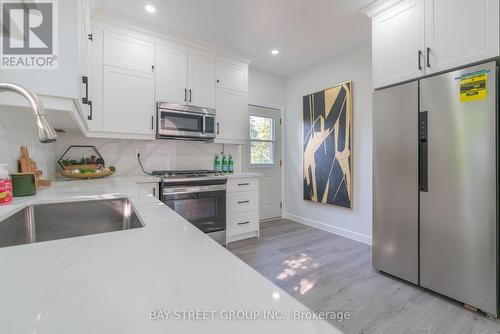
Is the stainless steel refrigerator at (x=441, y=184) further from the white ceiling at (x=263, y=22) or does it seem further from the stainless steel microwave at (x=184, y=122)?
the stainless steel microwave at (x=184, y=122)

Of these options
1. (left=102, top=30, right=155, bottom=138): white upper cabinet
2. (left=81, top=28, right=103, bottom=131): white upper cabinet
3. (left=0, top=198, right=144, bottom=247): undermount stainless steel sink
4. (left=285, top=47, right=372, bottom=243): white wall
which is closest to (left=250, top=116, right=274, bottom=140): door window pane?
(left=285, top=47, right=372, bottom=243): white wall

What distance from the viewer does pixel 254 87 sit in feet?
12.8

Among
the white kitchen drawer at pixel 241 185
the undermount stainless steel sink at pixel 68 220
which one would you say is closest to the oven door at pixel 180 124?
the white kitchen drawer at pixel 241 185

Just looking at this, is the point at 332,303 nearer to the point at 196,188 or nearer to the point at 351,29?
the point at 196,188

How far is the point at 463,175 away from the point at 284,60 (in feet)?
8.86

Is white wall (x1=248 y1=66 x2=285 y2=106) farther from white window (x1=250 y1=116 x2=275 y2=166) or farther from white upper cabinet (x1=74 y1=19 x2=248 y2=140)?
white upper cabinet (x1=74 y1=19 x2=248 y2=140)

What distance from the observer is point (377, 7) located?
7.25 feet

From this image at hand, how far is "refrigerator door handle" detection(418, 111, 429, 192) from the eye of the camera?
1.89 meters

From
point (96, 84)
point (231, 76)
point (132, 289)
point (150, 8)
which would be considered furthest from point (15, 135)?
point (231, 76)

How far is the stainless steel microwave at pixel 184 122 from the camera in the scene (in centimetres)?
267

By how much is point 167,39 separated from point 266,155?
7.52ft

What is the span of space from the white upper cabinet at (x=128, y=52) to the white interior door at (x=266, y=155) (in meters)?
1.72

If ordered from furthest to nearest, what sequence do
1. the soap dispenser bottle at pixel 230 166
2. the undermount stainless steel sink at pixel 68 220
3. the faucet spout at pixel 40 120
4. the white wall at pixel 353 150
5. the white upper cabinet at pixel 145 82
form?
the soap dispenser bottle at pixel 230 166 → the white wall at pixel 353 150 → the white upper cabinet at pixel 145 82 → the undermount stainless steel sink at pixel 68 220 → the faucet spout at pixel 40 120

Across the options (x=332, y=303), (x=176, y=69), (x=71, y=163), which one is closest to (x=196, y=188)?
(x=71, y=163)
